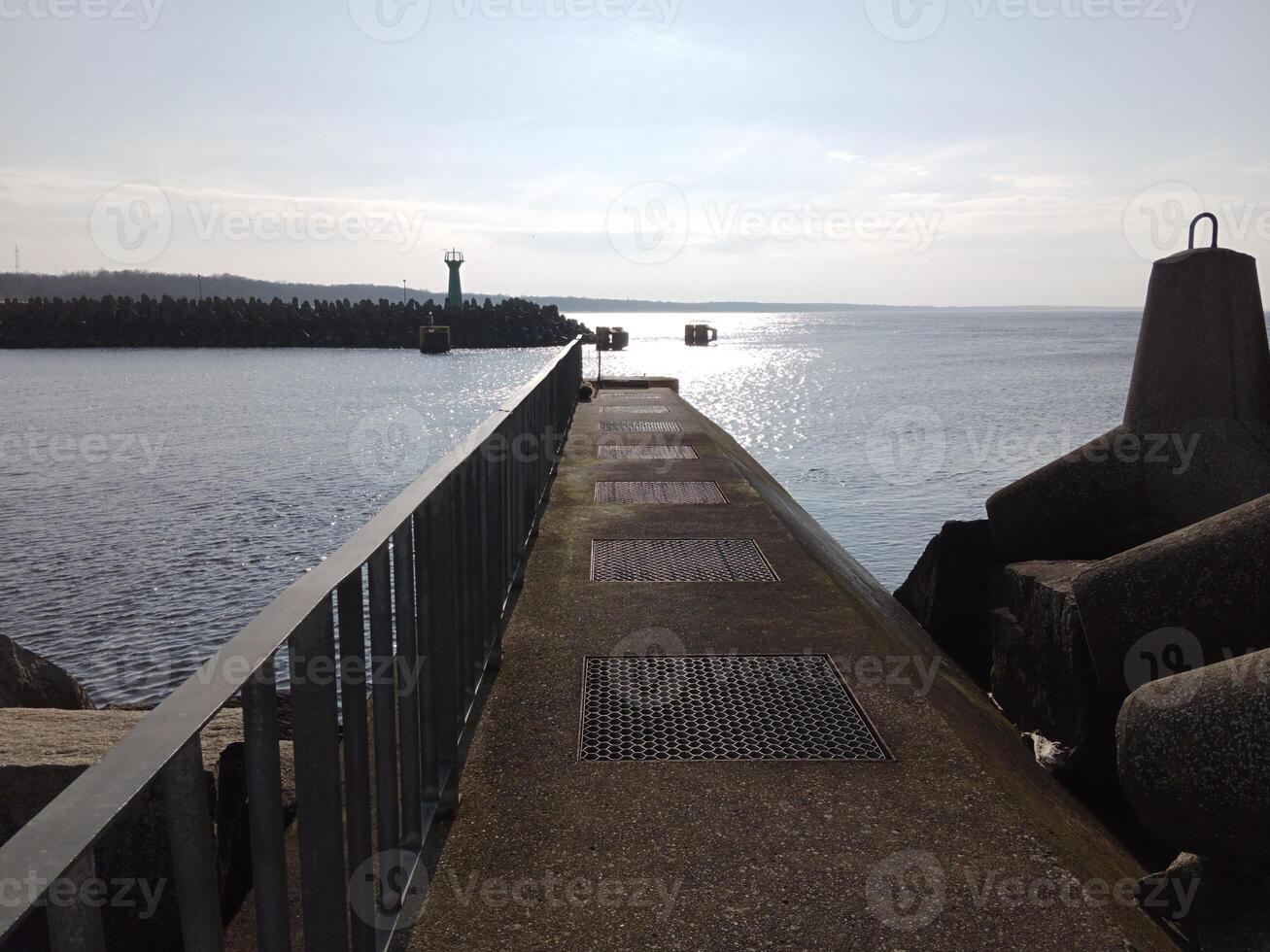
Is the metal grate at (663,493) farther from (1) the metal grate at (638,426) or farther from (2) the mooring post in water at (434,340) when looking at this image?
(2) the mooring post in water at (434,340)

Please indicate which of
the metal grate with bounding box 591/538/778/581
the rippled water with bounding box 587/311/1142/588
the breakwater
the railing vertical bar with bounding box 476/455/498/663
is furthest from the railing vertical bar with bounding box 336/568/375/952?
the breakwater

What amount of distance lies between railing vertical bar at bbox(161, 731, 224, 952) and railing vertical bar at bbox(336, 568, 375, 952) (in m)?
0.67

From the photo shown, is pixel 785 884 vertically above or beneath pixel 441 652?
beneath

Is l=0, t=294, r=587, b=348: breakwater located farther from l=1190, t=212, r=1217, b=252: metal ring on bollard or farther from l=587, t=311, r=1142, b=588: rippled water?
l=1190, t=212, r=1217, b=252: metal ring on bollard

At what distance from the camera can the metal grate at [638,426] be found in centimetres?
1359

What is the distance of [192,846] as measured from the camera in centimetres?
143

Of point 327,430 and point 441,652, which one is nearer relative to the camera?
point 441,652

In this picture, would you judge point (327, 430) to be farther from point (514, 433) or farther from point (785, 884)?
point (785, 884)

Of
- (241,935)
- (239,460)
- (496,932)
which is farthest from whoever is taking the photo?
(239,460)

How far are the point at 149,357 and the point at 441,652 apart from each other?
8258 centimetres

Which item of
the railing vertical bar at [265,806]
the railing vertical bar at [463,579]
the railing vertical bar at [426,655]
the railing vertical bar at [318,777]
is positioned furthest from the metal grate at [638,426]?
the railing vertical bar at [265,806]

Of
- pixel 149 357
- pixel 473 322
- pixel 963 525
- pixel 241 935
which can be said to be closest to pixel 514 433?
pixel 241 935

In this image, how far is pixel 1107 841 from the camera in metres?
3.80

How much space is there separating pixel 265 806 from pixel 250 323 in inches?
3831
